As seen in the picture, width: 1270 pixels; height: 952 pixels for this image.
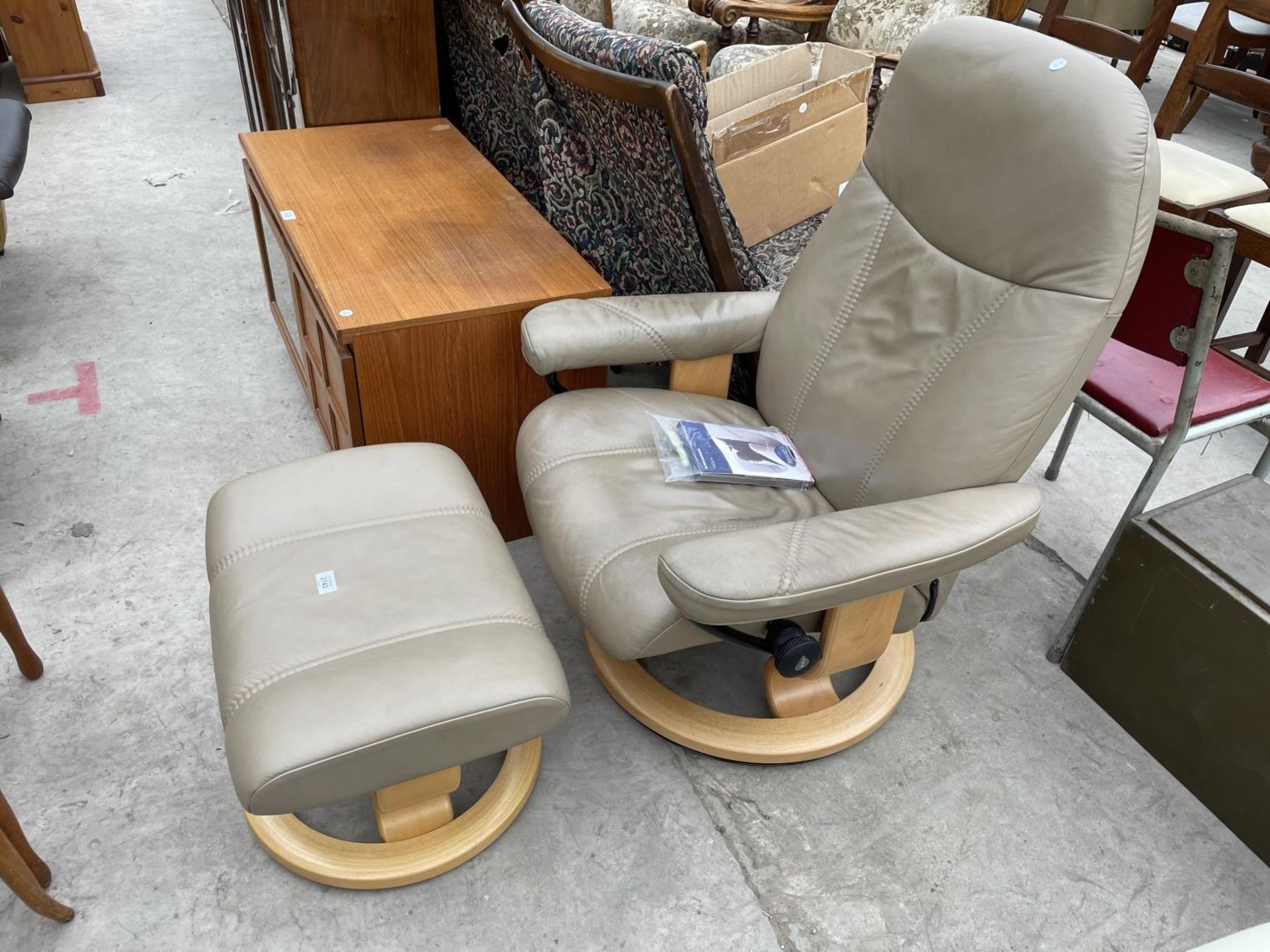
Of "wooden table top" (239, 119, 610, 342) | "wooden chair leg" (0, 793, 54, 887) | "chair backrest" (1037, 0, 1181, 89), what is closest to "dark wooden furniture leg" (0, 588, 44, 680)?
"wooden chair leg" (0, 793, 54, 887)

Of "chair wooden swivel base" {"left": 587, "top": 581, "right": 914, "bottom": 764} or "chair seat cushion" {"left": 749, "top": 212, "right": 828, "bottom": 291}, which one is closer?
"chair wooden swivel base" {"left": 587, "top": 581, "right": 914, "bottom": 764}

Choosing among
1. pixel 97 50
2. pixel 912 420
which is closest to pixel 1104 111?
pixel 912 420

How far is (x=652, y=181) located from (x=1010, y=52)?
69 centimetres

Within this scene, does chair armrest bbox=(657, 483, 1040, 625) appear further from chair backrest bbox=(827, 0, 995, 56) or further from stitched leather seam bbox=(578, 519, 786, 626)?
chair backrest bbox=(827, 0, 995, 56)

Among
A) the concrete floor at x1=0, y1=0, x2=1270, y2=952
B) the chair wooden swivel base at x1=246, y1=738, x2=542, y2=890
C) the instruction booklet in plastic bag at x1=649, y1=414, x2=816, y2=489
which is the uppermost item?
the instruction booklet in plastic bag at x1=649, y1=414, x2=816, y2=489

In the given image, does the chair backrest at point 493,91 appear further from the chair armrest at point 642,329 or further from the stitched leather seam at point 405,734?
the stitched leather seam at point 405,734

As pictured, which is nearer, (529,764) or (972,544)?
(972,544)

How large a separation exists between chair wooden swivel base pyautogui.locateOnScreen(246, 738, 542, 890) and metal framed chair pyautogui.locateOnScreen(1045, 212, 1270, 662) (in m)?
1.22

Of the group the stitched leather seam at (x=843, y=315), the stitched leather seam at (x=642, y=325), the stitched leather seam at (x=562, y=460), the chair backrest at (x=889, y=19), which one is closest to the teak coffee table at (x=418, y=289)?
the stitched leather seam at (x=642, y=325)

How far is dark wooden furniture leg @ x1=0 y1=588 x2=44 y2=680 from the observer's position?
1501mm

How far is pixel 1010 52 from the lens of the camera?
127cm

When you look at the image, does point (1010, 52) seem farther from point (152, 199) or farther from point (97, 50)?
point (97, 50)

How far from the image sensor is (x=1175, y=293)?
4.87 feet

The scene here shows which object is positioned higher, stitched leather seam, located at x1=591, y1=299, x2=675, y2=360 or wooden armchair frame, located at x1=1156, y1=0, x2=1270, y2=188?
wooden armchair frame, located at x1=1156, y1=0, x2=1270, y2=188
